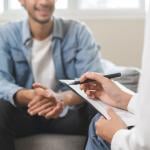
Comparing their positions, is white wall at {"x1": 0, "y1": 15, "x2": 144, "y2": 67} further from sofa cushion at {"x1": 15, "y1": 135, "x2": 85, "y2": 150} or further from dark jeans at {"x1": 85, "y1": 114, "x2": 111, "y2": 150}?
dark jeans at {"x1": 85, "y1": 114, "x2": 111, "y2": 150}

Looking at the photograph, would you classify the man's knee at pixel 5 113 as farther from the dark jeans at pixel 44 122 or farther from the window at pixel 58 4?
the window at pixel 58 4

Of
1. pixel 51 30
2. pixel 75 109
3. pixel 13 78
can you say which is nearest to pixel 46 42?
pixel 51 30

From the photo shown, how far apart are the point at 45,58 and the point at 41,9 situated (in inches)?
9.7

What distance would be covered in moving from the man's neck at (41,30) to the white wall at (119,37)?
3.54ft

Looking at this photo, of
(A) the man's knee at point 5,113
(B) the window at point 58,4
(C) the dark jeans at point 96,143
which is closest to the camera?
(C) the dark jeans at point 96,143

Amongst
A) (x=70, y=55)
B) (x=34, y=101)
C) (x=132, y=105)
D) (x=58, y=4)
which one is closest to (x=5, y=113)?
(x=34, y=101)

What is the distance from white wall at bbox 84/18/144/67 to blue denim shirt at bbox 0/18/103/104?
1054 millimetres

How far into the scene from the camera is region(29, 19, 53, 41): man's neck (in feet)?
6.73

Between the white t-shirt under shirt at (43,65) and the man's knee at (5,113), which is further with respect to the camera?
the white t-shirt under shirt at (43,65)

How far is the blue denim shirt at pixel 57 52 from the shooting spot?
2.00m

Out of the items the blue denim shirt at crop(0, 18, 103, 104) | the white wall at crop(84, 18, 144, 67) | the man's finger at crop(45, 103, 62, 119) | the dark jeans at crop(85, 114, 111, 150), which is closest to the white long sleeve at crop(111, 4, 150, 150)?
the dark jeans at crop(85, 114, 111, 150)

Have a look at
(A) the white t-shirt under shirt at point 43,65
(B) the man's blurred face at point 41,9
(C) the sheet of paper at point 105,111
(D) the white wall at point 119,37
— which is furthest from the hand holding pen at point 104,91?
(D) the white wall at point 119,37

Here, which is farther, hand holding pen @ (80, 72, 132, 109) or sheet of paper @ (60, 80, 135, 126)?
hand holding pen @ (80, 72, 132, 109)

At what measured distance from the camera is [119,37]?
10.3ft
